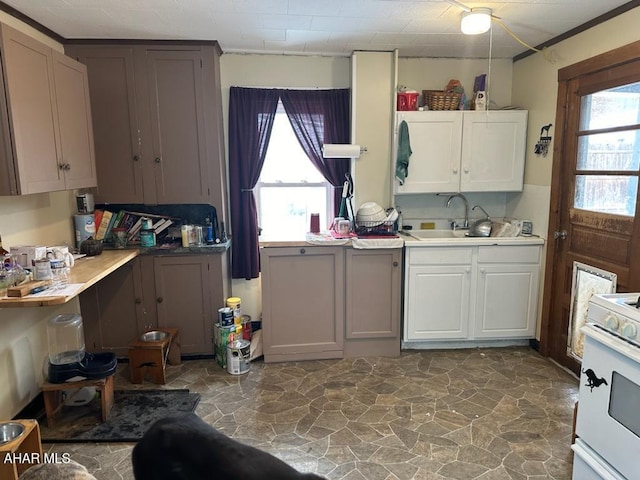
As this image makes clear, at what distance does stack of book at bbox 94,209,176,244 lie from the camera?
341 centimetres

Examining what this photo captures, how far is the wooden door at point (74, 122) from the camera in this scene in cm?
262

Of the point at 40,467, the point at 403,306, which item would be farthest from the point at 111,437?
the point at 403,306

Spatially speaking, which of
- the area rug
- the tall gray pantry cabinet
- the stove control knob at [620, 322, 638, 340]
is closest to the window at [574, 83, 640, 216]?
the stove control knob at [620, 322, 638, 340]

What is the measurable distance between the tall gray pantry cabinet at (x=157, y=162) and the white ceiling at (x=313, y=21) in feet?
0.62

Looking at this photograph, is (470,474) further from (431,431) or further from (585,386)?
(585,386)

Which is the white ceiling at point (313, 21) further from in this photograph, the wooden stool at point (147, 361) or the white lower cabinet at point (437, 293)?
the wooden stool at point (147, 361)

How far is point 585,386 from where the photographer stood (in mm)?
2004

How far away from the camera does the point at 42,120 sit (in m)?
2.39

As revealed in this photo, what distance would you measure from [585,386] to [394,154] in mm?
2195

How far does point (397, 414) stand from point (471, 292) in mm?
1276

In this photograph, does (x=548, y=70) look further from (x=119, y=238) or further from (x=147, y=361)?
(x=147, y=361)

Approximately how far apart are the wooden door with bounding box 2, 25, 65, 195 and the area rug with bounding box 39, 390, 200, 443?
1.40 metres

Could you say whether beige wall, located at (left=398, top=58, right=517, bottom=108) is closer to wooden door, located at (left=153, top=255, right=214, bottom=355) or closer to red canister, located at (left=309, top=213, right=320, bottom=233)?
red canister, located at (left=309, top=213, right=320, bottom=233)

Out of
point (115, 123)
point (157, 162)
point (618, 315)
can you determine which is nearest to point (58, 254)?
point (157, 162)
